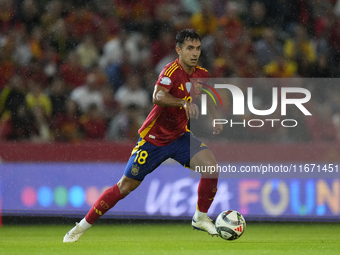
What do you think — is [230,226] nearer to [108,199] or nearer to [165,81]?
[108,199]

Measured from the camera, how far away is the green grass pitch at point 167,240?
5.39 metres

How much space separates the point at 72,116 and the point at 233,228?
13.5 ft

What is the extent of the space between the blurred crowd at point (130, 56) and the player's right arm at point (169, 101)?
10.4ft

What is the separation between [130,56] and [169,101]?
462 centimetres

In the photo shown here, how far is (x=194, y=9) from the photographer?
415 inches

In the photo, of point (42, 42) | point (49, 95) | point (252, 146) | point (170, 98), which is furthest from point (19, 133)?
point (170, 98)

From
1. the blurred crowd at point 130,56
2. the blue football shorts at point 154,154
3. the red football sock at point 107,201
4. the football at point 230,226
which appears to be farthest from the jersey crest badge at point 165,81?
the blurred crowd at point 130,56

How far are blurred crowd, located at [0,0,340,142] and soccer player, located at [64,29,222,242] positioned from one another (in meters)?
2.69

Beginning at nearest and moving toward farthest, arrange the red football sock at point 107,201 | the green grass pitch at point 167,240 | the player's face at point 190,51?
the green grass pitch at point 167,240
the player's face at point 190,51
the red football sock at point 107,201

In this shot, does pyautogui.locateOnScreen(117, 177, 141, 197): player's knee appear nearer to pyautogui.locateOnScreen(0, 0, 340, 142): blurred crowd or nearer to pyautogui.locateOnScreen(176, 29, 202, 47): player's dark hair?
pyautogui.locateOnScreen(176, 29, 202, 47): player's dark hair

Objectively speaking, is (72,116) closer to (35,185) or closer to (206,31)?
(35,185)

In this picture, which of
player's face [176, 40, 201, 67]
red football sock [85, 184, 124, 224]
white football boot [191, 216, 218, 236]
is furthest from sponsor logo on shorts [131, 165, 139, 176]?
player's face [176, 40, 201, 67]

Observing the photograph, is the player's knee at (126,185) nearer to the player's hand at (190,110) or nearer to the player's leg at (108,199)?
the player's leg at (108,199)

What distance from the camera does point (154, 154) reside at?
580 cm
